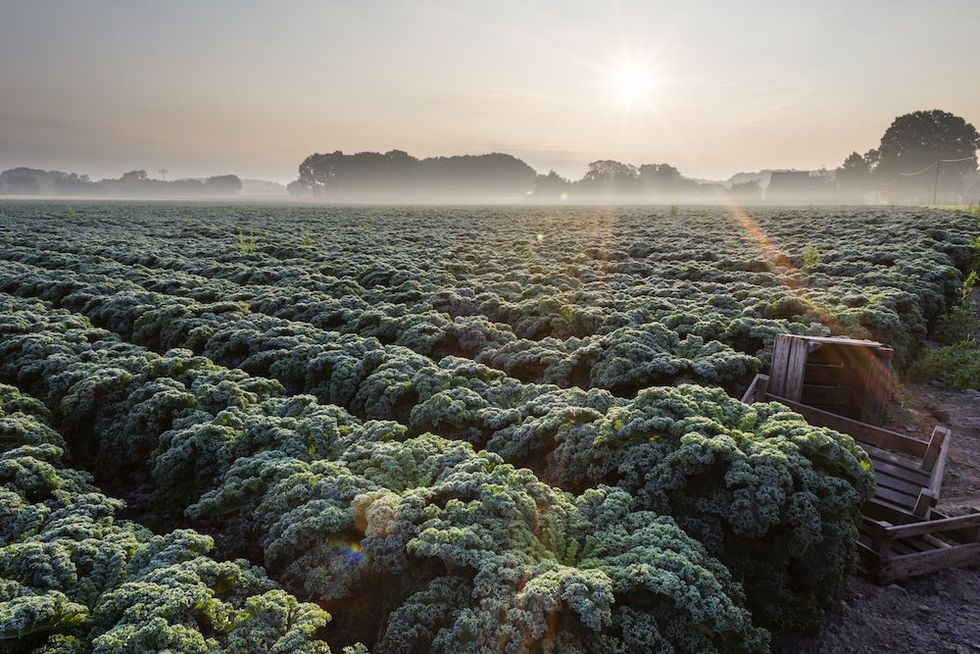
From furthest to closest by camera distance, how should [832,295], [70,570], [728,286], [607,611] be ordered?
[728,286] < [832,295] < [70,570] < [607,611]

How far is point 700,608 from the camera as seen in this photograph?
Answer: 4.81 metres

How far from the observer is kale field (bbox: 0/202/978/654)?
4727 millimetres

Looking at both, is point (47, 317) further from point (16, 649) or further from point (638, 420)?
point (638, 420)

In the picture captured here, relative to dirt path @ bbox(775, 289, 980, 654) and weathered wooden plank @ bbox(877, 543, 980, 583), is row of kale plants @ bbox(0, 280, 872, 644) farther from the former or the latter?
weathered wooden plank @ bbox(877, 543, 980, 583)

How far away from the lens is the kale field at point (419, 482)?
473 cm

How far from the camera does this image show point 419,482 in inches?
259

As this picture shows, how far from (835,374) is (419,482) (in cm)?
810

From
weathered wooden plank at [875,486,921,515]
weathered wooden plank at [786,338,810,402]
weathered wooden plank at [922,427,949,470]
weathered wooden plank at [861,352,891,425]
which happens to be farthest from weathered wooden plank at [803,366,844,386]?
weathered wooden plank at [875,486,921,515]

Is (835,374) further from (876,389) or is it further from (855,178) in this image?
(855,178)

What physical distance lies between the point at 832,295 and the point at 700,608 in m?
13.9

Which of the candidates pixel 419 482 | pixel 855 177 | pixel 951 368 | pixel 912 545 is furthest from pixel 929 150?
pixel 419 482

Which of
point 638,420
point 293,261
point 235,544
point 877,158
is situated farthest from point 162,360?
point 877,158

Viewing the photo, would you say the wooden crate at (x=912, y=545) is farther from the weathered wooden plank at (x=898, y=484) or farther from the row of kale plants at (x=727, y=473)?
the row of kale plants at (x=727, y=473)

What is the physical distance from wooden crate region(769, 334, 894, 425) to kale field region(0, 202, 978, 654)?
0.81 meters
